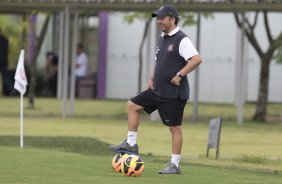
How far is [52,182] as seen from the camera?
11.0 m

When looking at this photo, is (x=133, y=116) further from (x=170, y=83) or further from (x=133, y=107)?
(x=170, y=83)

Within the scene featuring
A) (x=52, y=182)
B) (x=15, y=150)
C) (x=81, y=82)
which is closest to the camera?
(x=52, y=182)

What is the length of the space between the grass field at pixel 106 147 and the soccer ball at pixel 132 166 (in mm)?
120

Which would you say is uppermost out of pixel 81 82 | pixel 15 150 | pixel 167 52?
pixel 167 52

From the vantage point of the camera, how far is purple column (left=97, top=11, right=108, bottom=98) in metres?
38.0

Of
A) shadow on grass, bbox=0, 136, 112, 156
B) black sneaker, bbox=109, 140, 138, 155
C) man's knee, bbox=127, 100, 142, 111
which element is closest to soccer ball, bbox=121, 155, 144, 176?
black sneaker, bbox=109, 140, 138, 155

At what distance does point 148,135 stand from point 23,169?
994 centimetres

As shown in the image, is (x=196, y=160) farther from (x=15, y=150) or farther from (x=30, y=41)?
(x=30, y=41)

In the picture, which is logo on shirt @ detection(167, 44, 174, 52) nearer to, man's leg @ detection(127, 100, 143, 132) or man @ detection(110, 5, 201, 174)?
man @ detection(110, 5, 201, 174)

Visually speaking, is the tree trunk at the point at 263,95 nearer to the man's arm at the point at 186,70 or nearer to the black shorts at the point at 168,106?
the black shorts at the point at 168,106

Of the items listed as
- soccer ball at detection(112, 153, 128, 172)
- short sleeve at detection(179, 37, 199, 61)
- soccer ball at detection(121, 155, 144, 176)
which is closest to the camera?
soccer ball at detection(121, 155, 144, 176)

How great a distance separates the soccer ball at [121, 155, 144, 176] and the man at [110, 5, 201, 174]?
1.80ft

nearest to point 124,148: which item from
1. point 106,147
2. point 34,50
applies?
point 106,147

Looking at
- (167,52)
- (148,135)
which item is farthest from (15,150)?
(148,135)
